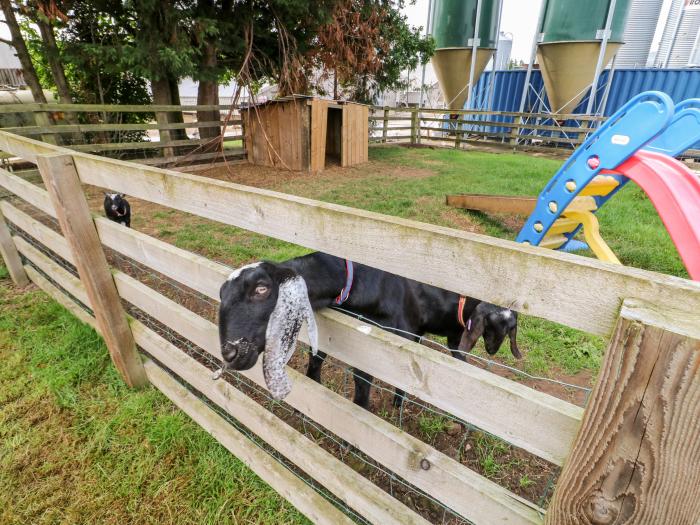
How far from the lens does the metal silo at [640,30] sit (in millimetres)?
18734

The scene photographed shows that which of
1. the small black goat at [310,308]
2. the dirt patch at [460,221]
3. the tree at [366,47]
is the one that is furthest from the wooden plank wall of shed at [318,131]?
the small black goat at [310,308]

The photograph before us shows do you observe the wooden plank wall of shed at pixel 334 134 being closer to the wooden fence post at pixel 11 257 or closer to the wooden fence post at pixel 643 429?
the wooden fence post at pixel 11 257

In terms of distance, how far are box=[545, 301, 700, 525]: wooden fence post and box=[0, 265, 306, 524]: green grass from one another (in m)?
1.62

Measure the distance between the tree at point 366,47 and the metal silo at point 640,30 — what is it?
1330 centimetres

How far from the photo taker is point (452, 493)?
130cm

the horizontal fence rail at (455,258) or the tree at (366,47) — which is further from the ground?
the tree at (366,47)

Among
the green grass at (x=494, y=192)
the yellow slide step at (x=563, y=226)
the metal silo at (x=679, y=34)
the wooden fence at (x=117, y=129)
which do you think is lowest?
Answer: the green grass at (x=494, y=192)

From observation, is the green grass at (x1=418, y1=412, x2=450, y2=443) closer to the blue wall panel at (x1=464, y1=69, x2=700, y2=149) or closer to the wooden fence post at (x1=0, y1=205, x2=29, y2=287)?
the wooden fence post at (x1=0, y1=205, x2=29, y2=287)

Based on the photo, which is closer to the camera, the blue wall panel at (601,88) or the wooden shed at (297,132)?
the wooden shed at (297,132)

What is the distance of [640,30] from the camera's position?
1919cm

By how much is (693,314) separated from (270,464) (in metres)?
1.91

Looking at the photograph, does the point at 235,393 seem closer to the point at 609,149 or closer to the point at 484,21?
the point at 609,149

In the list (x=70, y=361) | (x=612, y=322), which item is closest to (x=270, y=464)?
(x=612, y=322)

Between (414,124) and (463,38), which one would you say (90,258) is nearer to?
(414,124)
